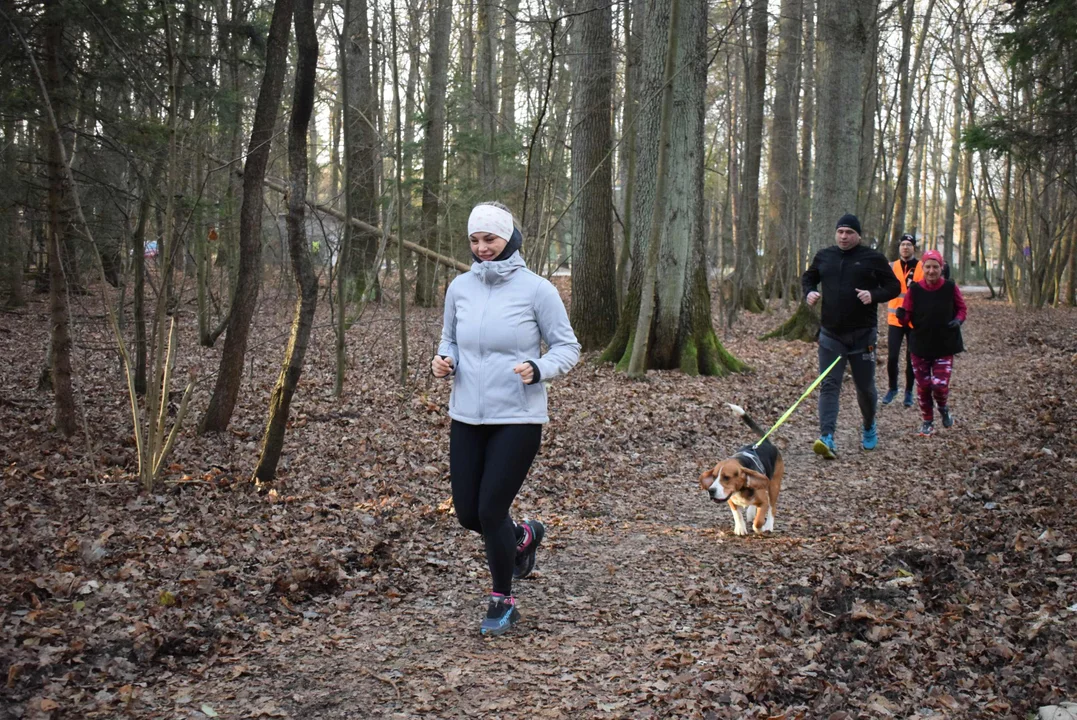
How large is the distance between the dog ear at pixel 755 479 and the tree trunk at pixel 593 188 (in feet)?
27.5

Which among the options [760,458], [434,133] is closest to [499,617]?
[760,458]

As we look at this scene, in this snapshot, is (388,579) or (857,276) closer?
(388,579)

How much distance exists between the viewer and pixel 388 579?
18.2 ft

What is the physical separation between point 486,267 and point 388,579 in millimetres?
2268

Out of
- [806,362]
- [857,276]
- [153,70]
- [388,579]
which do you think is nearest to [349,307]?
[806,362]

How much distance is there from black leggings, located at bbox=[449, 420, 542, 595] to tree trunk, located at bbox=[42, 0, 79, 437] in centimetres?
511

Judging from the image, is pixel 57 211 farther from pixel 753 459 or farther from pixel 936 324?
pixel 936 324

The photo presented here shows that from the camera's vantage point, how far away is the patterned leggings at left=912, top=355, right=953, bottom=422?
9.80 metres

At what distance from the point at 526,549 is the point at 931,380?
6.61 meters

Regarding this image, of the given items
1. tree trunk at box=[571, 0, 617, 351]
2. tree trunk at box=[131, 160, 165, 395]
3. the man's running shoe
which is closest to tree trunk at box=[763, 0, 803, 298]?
tree trunk at box=[571, 0, 617, 351]

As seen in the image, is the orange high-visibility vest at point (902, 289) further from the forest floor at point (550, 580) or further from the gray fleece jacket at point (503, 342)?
the gray fleece jacket at point (503, 342)

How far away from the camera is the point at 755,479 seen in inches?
249

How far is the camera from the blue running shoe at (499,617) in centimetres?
469

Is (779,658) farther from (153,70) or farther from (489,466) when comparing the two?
(153,70)
